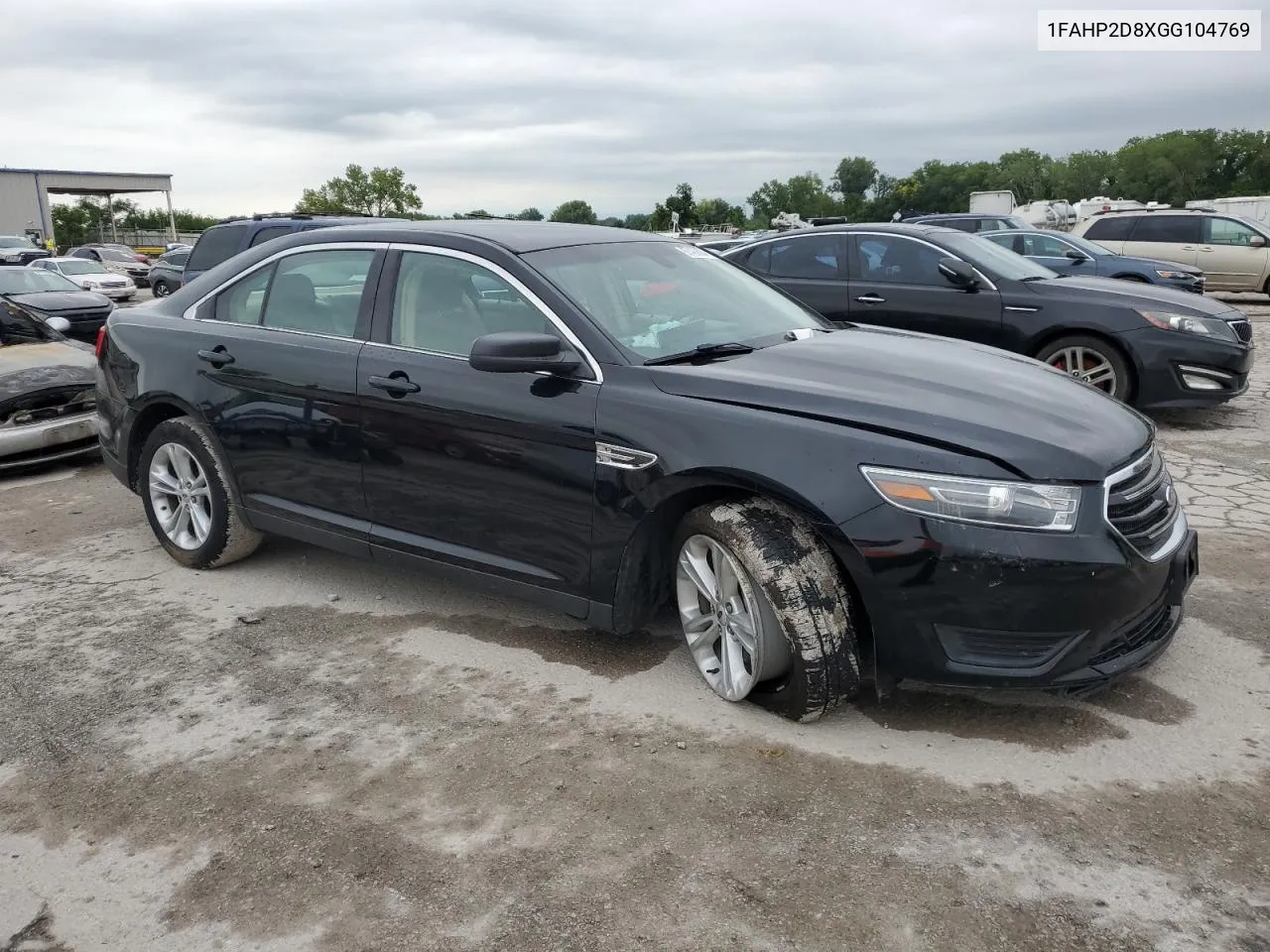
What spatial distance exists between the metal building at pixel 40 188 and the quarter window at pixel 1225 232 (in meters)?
55.1

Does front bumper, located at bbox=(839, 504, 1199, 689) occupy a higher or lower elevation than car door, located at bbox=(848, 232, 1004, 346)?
lower

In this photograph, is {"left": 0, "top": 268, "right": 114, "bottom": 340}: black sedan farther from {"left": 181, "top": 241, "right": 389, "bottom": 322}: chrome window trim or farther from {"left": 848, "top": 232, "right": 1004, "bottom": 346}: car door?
{"left": 848, "top": 232, "right": 1004, "bottom": 346}: car door

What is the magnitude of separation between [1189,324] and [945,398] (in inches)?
210

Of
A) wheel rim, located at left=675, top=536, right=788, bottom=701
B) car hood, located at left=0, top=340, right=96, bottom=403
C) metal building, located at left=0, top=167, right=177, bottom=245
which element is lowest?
wheel rim, located at left=675, top=536, right=788, bottom=701

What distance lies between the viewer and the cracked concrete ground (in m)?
2.56

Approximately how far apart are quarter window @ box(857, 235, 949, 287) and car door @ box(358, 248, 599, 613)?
17.3 feet

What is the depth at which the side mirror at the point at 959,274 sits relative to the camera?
8109mm

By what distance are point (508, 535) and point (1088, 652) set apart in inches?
79.4

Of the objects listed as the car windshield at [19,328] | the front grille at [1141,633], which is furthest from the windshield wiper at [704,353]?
the car windshield at [19,328]

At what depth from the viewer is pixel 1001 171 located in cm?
11825

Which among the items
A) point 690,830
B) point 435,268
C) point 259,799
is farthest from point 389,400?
point 690,830

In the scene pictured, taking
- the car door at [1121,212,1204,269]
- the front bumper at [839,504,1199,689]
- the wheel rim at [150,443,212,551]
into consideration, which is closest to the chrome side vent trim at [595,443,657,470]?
the front bumper at [839,504,1199,689]

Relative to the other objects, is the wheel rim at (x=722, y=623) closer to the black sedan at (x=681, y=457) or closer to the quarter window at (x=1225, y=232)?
the black sedan at (x=681, y=457)

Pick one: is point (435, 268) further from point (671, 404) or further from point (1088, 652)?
point (1088, 652)
